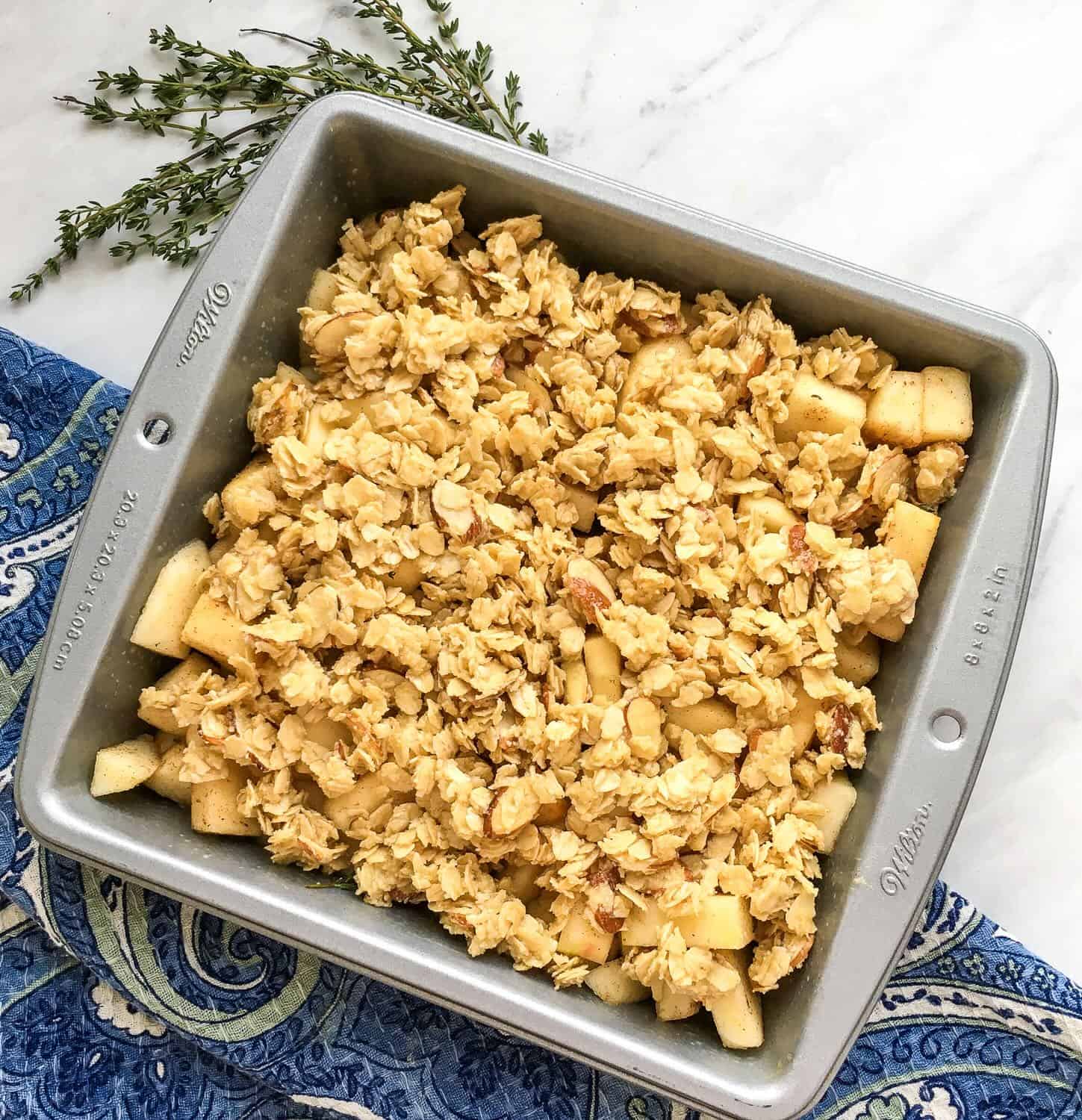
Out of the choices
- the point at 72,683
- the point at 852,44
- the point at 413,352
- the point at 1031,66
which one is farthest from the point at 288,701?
the point at 1031,66

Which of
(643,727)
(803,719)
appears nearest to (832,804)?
(803,719)

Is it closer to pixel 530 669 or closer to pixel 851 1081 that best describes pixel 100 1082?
pixel 530 669

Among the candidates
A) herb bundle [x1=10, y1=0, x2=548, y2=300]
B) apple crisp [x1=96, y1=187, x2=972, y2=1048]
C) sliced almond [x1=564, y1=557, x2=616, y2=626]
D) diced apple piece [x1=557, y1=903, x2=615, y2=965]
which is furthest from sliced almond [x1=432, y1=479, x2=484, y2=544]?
herb bundle [x1=10, y1=0, x2=548, y2=300]

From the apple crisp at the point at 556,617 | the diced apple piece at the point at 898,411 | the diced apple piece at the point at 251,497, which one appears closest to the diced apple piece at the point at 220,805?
the apple crisp at the point at 556,617

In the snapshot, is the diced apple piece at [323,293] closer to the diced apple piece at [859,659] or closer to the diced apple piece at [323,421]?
the diced apple piece at [323,421]

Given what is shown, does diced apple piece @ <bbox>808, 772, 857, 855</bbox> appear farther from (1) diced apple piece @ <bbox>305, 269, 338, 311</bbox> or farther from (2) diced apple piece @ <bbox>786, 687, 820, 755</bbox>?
(1) diced apple piece @ <bbox>305, 269, 338, 311</bbox>

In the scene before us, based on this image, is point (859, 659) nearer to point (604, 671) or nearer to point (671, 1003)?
point (604, 671)
